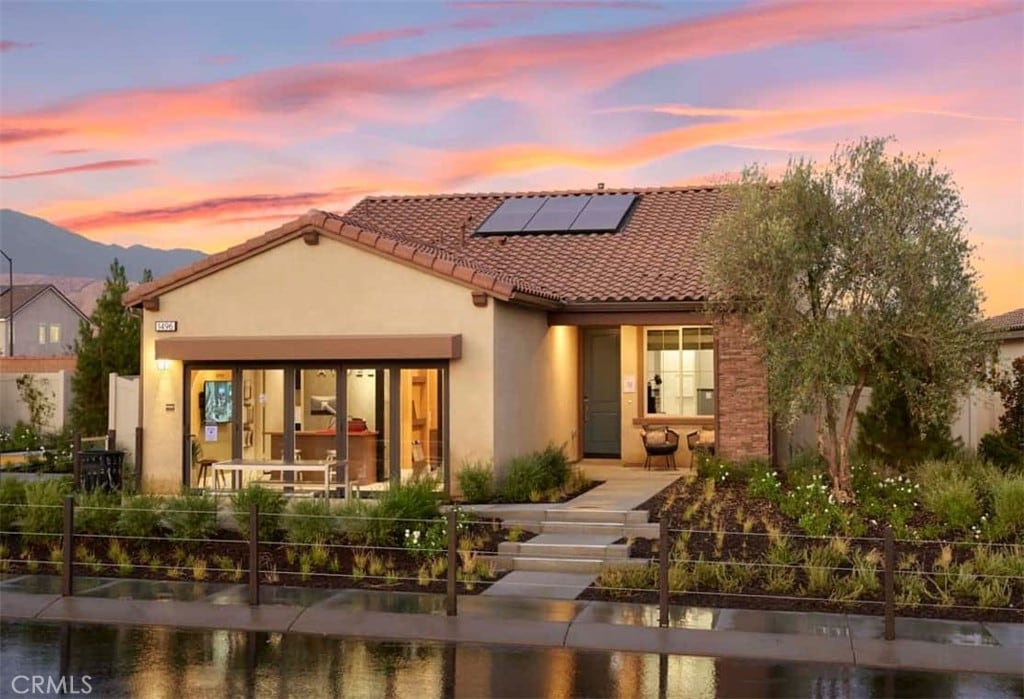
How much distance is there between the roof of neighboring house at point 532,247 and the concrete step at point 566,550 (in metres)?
4.70

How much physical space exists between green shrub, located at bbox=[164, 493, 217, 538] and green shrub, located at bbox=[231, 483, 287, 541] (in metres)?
0.32

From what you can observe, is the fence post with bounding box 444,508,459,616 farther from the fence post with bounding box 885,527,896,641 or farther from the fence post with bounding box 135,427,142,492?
the fence post with bounding box 135,427,142,492

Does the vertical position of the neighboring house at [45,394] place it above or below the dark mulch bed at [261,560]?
above

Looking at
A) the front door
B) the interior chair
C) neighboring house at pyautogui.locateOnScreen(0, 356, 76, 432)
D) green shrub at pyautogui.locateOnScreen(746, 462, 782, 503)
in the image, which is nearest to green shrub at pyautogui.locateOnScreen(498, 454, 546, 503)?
green shrub at pyautogui.locateOnScreen(746, 462, 782, 503)

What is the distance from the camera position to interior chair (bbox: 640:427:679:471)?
70.1ft

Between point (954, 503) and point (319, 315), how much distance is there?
10032mm

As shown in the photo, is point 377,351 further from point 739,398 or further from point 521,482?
point 739,398

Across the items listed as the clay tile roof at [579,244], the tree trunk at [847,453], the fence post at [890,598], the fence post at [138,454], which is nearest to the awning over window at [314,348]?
the fence post at [138,454]

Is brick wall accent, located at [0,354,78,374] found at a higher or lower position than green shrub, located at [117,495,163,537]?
higher

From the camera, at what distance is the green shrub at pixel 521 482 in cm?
1741

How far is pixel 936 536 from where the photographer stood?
14.4 m

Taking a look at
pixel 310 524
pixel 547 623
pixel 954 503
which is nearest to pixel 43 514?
pixel 310 524

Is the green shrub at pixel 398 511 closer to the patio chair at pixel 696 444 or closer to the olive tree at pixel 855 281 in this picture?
the olive tree at pixel 855 281

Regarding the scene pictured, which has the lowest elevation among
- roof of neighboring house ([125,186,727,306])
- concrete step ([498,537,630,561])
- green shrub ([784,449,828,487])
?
concrete step ([498,537,630,561])
